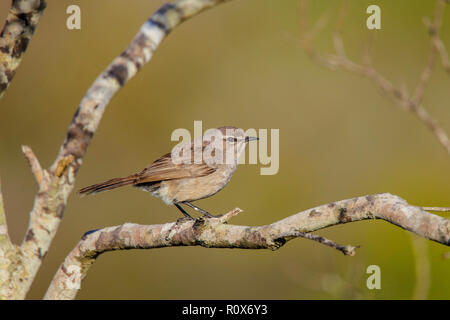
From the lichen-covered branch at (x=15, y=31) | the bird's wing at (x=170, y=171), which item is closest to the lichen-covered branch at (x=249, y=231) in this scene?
the lichen-covered branch at (x=15, y=31)

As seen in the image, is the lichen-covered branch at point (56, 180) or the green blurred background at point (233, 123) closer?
the lichen-covered branch at point (56, 180)

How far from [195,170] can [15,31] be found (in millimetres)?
2731

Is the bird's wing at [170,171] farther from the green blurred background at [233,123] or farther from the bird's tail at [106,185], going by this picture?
the green blurred background at [233,123]

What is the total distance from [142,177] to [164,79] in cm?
493

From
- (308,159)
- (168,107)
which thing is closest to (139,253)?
(168,107)

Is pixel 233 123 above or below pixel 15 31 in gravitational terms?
above

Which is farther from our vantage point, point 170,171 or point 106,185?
point 170,171

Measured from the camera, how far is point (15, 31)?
134 inches

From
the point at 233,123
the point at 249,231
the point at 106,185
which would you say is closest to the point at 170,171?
the point at 106,185

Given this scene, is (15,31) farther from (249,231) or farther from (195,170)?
(195,170)

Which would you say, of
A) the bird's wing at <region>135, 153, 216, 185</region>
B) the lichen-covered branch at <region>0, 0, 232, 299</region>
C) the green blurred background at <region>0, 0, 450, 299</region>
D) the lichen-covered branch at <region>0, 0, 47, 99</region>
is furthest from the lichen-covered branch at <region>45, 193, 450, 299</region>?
the green blurred background at <region>0, 0, 450, 299</region>

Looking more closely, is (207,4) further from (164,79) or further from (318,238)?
(164,79)

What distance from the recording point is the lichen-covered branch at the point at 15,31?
336 centimetres

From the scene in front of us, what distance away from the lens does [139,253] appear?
9.68 metres
